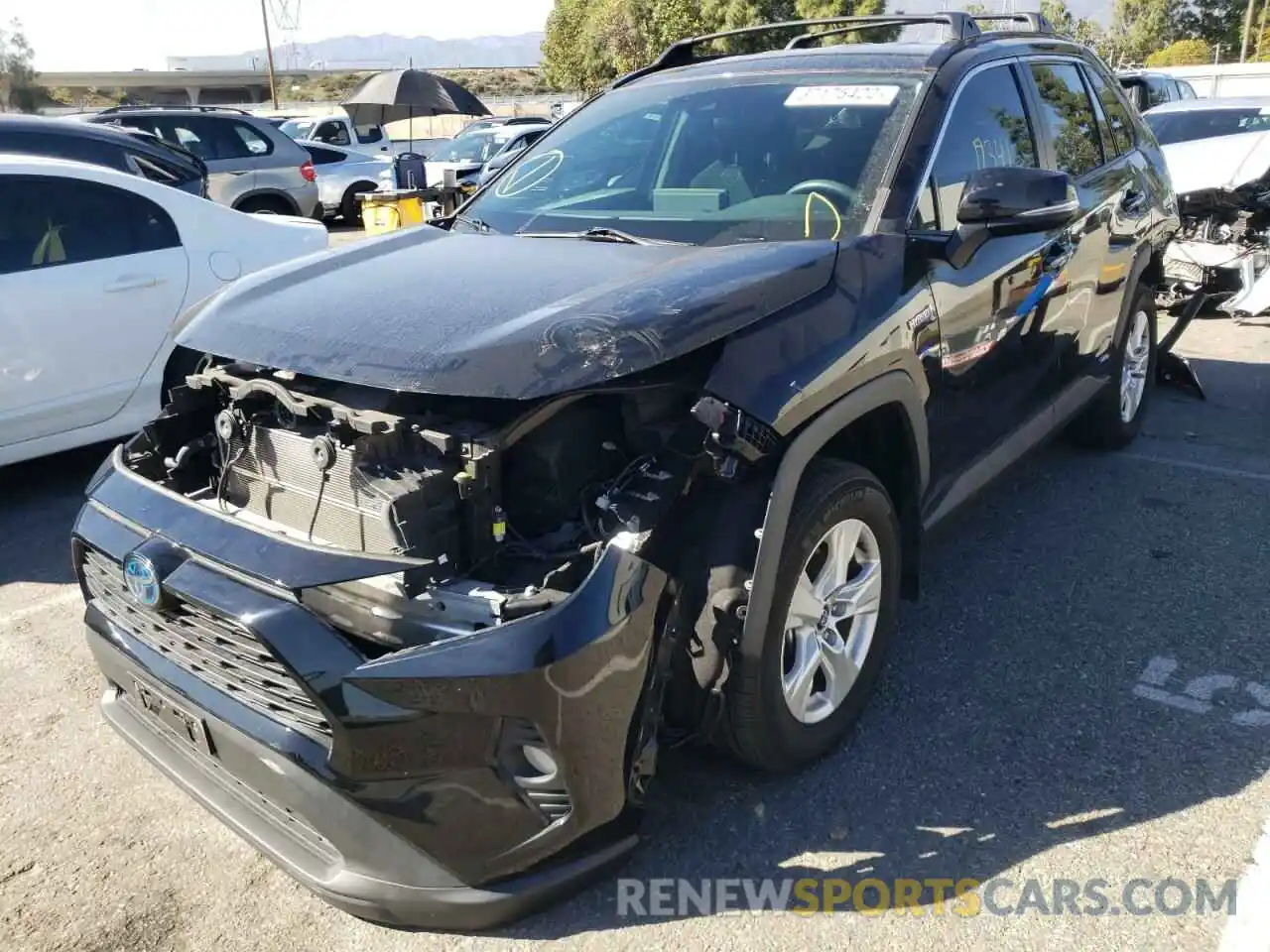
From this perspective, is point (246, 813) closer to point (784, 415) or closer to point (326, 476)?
point (326, 476)

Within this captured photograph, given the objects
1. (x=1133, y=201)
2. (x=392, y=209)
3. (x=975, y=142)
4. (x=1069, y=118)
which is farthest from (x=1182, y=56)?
(x=975, y=142)

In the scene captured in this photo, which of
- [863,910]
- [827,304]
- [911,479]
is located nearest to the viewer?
[863,910]

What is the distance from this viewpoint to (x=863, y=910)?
8.17ft

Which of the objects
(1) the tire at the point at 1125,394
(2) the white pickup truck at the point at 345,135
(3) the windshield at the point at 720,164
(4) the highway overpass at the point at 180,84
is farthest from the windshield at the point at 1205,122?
(4) the highway overpass at the point at 180,84

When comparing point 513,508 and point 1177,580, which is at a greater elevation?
point 513,508

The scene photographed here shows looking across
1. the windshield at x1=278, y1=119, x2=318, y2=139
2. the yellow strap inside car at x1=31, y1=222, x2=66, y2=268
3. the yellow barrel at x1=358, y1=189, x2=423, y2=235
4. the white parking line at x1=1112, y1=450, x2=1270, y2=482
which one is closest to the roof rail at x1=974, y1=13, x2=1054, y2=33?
the white parking line at x1=1112, y1=450, x2=1270, y2=482

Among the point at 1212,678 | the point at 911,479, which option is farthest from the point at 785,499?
the point at 1212,678

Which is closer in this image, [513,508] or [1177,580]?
[513,508]

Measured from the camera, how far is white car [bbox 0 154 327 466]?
4.90 m

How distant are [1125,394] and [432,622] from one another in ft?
14.4

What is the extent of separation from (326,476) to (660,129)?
2029 mm

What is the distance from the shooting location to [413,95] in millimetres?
14523

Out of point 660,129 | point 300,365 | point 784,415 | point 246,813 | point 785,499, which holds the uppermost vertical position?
point 660,129

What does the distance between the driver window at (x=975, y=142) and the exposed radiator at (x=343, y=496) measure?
1739 millimetres
